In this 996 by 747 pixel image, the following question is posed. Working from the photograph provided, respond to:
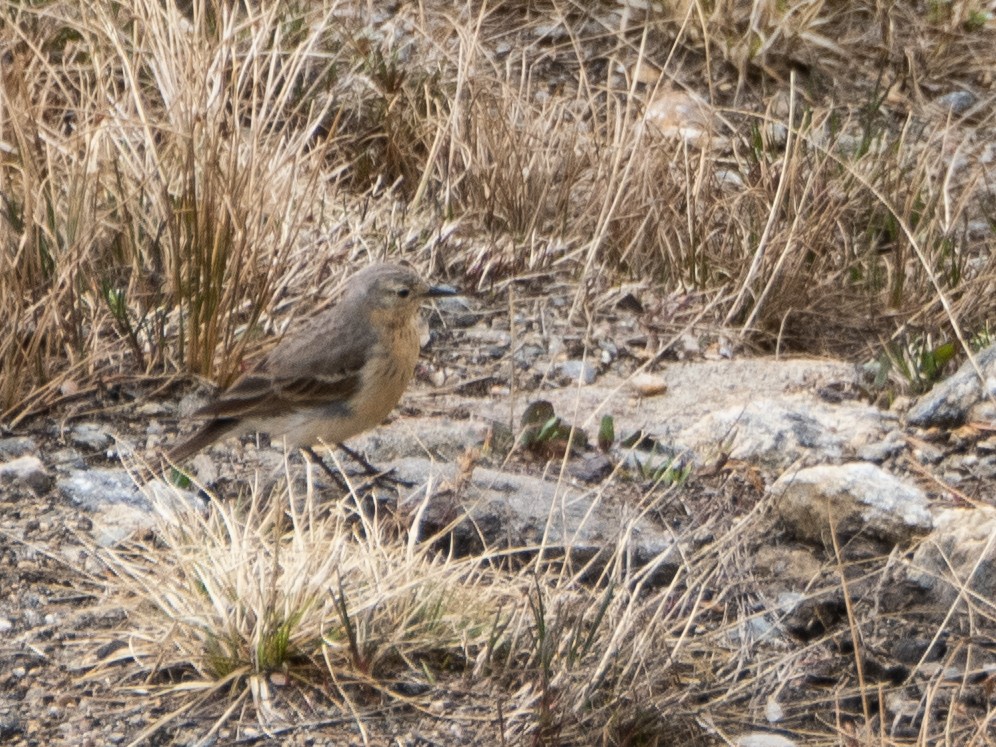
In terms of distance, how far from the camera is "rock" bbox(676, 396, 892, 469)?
220 inches

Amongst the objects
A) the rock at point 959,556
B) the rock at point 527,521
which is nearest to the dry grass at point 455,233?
the rock at point 527,521

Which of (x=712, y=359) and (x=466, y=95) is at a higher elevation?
(x=466, y=95)

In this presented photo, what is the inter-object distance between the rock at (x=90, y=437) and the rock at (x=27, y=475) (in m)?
0.31

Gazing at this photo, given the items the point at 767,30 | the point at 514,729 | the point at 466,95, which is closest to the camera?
the point at 514,729

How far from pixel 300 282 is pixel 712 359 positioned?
1.70 metres

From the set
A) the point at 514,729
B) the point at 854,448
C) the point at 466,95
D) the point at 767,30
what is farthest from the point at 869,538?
the point at 767,30

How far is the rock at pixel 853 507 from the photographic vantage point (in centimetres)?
495

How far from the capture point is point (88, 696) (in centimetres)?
391

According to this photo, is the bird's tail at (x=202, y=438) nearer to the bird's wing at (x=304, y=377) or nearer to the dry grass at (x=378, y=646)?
the bird's wing at (x=304, y=377)

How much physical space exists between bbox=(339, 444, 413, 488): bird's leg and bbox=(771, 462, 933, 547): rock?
1.21 metres

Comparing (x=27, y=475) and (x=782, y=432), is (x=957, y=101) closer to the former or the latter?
(x=782, y=432)

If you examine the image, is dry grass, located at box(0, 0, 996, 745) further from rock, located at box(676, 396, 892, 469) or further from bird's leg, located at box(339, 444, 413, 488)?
rock, located at box(676, 396, 892, 469)

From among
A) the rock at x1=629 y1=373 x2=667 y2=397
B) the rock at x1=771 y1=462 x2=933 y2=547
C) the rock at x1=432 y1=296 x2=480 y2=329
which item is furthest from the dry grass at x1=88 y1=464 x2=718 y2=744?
the rock at x1=432 y1=296 x2=480 y2=329

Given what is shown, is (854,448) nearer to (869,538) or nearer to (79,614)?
(869,538)
